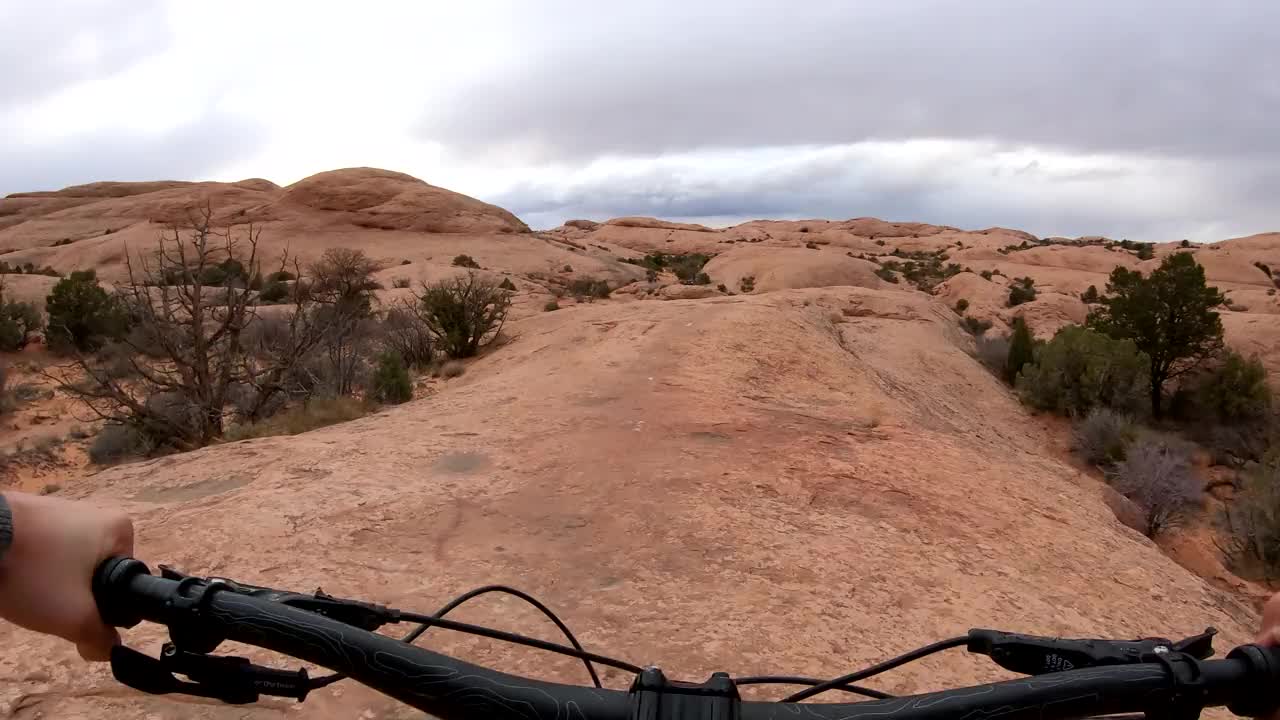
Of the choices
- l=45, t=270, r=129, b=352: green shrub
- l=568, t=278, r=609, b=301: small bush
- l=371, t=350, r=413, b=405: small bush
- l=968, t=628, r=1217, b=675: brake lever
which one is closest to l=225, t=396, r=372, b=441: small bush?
l=371, t=350, r=413, b=405: small bush

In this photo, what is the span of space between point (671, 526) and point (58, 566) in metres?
3.38

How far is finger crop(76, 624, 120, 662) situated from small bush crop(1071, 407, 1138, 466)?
530 inches

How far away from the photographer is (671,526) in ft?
14.1

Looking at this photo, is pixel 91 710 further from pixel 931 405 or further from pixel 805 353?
pixel 931 405

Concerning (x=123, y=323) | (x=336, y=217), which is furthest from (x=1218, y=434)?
(x=336, y=217)

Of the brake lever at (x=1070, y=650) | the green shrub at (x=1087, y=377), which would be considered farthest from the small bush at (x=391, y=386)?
the green shrub at (x=1087, y=377)

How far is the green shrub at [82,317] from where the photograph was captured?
16625 mm

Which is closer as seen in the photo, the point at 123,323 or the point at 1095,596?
the point at 1095,596

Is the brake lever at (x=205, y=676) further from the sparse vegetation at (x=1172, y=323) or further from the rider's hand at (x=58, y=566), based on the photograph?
the sparse vegetation at (x=1172, y=323)

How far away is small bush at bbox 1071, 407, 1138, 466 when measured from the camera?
12086 mm

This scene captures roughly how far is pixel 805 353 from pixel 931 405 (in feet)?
6.51

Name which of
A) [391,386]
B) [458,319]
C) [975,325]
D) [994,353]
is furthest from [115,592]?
[975,325]

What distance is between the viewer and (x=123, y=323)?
657 inches

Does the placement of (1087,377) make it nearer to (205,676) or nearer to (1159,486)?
(1159,486)
